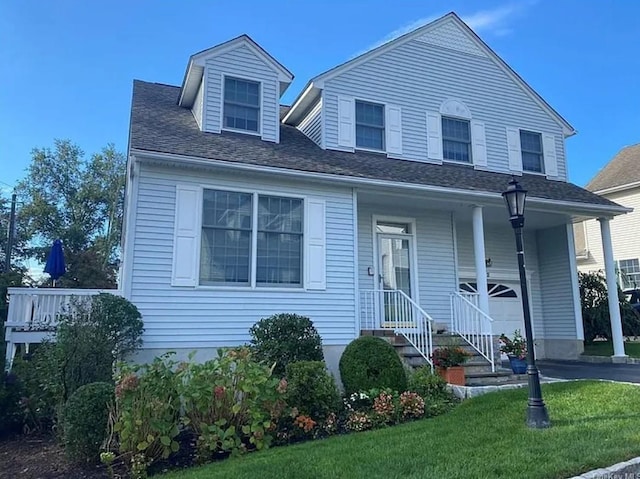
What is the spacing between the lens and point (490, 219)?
12.1 m

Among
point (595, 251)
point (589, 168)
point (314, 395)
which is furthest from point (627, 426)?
point (589, 168)

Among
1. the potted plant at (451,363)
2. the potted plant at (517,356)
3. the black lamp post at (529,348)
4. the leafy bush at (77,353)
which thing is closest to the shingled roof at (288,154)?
the leafy bush at (77,353)

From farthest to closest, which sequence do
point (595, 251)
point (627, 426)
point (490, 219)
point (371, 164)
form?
point (595, 251) → point (490, 219) → point (371, 164) → point (627, 426)

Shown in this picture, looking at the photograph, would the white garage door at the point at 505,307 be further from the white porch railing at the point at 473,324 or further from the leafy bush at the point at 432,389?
the leafy bush at the point at 432,389

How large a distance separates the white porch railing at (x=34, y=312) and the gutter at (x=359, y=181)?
2.40 metres

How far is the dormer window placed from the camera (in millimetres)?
11117

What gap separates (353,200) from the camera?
943 cm

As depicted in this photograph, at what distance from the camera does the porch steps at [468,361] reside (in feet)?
26.3

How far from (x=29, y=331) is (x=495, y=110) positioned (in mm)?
11810

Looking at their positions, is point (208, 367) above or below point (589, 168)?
below

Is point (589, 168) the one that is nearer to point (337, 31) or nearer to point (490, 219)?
point (490, 219)

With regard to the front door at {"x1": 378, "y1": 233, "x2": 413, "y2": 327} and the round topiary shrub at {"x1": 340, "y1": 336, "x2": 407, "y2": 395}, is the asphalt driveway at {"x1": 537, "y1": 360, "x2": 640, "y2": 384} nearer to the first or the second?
the front door at {"x1": 378, "y1": 233, "x2": 413, "y2": 327}

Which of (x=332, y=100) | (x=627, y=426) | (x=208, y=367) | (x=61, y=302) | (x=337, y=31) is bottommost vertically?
(x=627, y=426)

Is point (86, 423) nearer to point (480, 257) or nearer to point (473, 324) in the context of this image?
point (473, 324)
